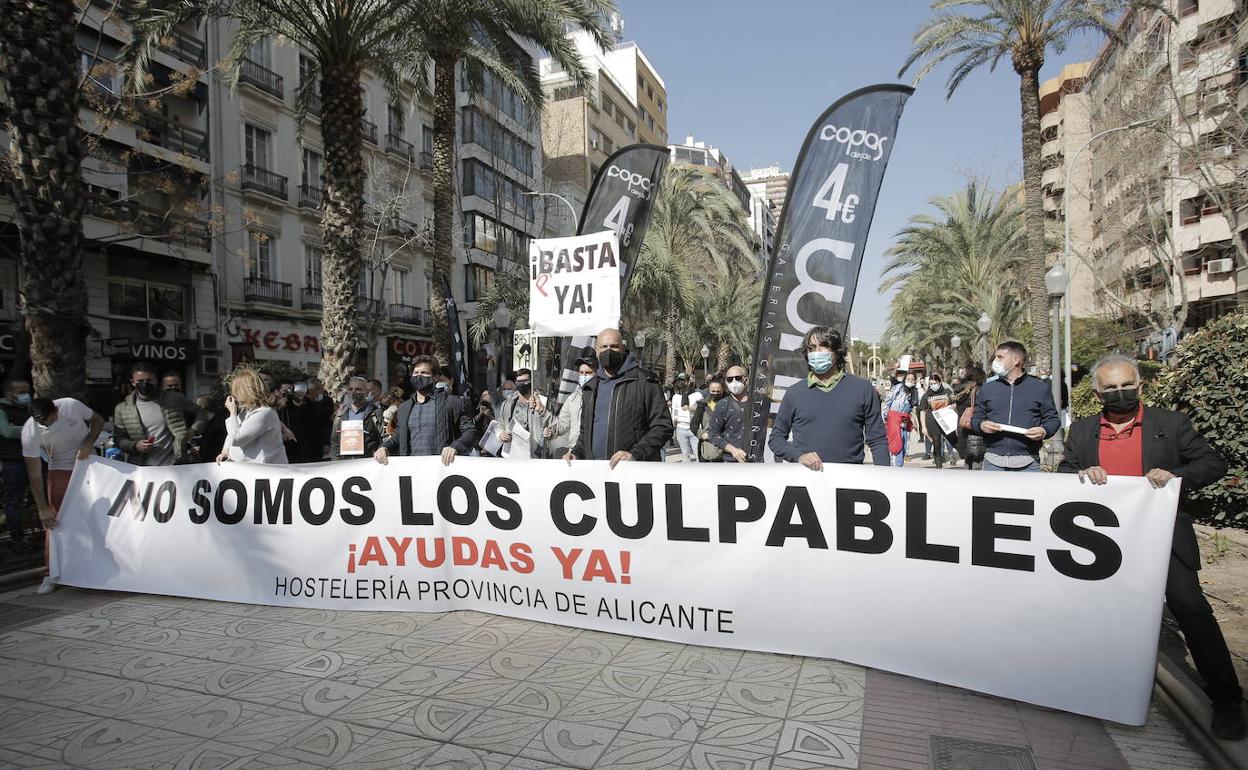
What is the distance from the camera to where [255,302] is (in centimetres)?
2612

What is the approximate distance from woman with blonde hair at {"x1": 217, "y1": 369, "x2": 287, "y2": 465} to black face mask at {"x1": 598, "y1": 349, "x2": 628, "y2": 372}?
259cm

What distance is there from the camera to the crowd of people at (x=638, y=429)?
343 cm

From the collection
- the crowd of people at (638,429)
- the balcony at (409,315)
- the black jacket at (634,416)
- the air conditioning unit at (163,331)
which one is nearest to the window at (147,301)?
the air conditioning unit at (163,331)

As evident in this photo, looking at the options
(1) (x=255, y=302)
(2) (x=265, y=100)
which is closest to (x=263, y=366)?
(1) (x=255, y=302)

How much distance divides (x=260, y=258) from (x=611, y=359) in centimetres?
2591

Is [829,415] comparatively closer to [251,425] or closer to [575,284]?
[575,284]

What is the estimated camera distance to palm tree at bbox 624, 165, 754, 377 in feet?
88.4

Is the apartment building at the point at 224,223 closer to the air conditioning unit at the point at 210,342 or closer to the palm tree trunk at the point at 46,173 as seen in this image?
the air conditioning unit at the point at 210,342

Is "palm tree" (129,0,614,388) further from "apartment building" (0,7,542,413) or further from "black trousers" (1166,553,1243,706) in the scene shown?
"black trousers" (1166,553,1243,706)

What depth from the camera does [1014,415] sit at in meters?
5.85

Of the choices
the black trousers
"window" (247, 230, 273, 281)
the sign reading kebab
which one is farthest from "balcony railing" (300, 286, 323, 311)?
the black trousers

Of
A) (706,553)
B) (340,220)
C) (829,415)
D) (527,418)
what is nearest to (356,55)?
(340,220)

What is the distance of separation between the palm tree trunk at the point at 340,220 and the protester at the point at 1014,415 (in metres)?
9.05

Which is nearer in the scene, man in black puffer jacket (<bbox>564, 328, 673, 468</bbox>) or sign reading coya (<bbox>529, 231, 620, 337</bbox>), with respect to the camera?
man in black puffer jacket (<bbox>564, 328, 673, 468</bbox>)
